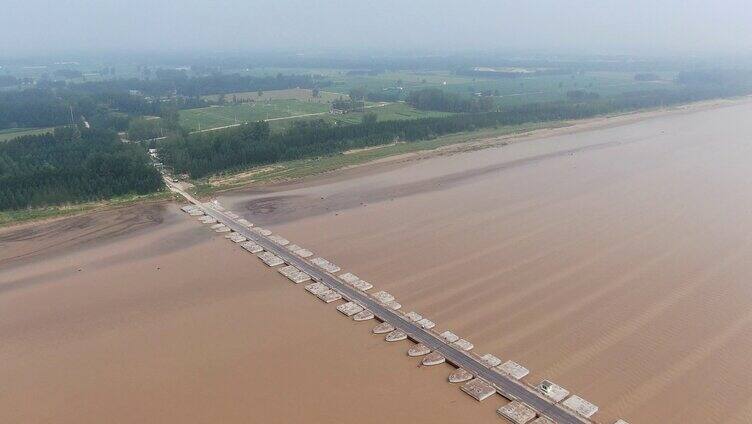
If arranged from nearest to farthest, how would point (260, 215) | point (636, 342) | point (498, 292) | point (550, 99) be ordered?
point (636, 342) → point (498, 292) → point (260, 215) → point (550, 99)

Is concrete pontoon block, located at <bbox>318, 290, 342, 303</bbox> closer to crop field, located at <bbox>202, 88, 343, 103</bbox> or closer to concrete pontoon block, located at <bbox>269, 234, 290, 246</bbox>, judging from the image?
concrete pontoon block, located at <bbox>269, 234, 290, 246</bbox>

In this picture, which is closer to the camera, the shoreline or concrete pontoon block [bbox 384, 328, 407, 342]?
concrete pontoon block [bbox 384, 328, 407, 342]

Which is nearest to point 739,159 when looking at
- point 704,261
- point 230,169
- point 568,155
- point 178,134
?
point 568,155

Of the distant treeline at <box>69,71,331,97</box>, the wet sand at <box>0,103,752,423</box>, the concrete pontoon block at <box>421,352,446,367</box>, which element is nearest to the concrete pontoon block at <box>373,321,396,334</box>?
the wet sand at <box>0,103,752,423</box>

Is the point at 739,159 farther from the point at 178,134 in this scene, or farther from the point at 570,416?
the point at 178,134

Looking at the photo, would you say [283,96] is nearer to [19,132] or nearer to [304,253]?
[19,132]

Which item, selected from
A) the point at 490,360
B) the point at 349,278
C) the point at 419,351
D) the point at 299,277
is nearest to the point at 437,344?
the point at 419,351

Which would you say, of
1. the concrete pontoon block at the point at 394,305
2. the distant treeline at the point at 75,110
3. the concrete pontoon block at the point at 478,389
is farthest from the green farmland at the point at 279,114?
the concrete pontoon block at the point at 478,389
